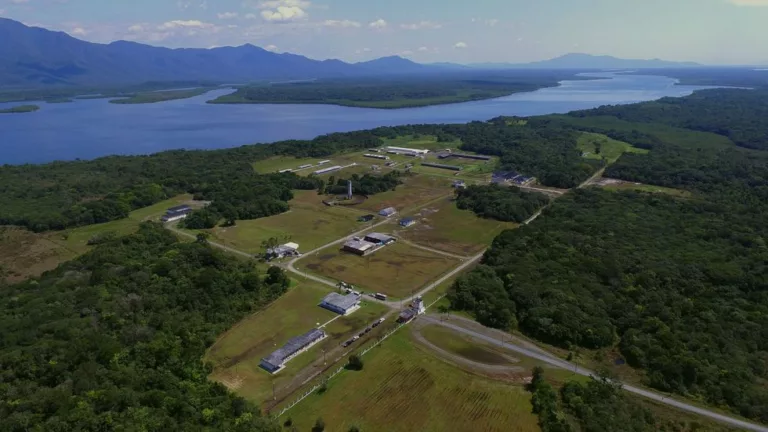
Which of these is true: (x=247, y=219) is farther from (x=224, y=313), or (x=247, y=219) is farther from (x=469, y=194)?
(x=469, y=194)

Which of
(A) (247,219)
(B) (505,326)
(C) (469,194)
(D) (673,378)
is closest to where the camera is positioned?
(D) (673,378)

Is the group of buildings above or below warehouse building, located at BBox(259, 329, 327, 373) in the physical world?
above

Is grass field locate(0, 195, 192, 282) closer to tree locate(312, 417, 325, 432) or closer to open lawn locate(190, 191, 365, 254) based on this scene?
open lawn locate(190, 191, 365, 254)

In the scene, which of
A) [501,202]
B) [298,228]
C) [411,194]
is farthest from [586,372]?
[411,194]

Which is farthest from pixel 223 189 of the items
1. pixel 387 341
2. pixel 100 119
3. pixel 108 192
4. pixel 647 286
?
pixel 100 119

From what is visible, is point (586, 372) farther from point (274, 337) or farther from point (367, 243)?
point (367, 243)

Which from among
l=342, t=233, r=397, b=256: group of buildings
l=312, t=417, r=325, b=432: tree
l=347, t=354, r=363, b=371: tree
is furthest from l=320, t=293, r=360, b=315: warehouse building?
l=312, t=417, r=325, b=432: tree

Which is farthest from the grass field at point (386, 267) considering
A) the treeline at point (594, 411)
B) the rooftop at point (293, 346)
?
the treeline at point (594, 411)

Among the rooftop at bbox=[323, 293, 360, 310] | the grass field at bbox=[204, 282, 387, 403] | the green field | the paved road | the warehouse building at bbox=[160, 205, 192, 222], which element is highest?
the green field
